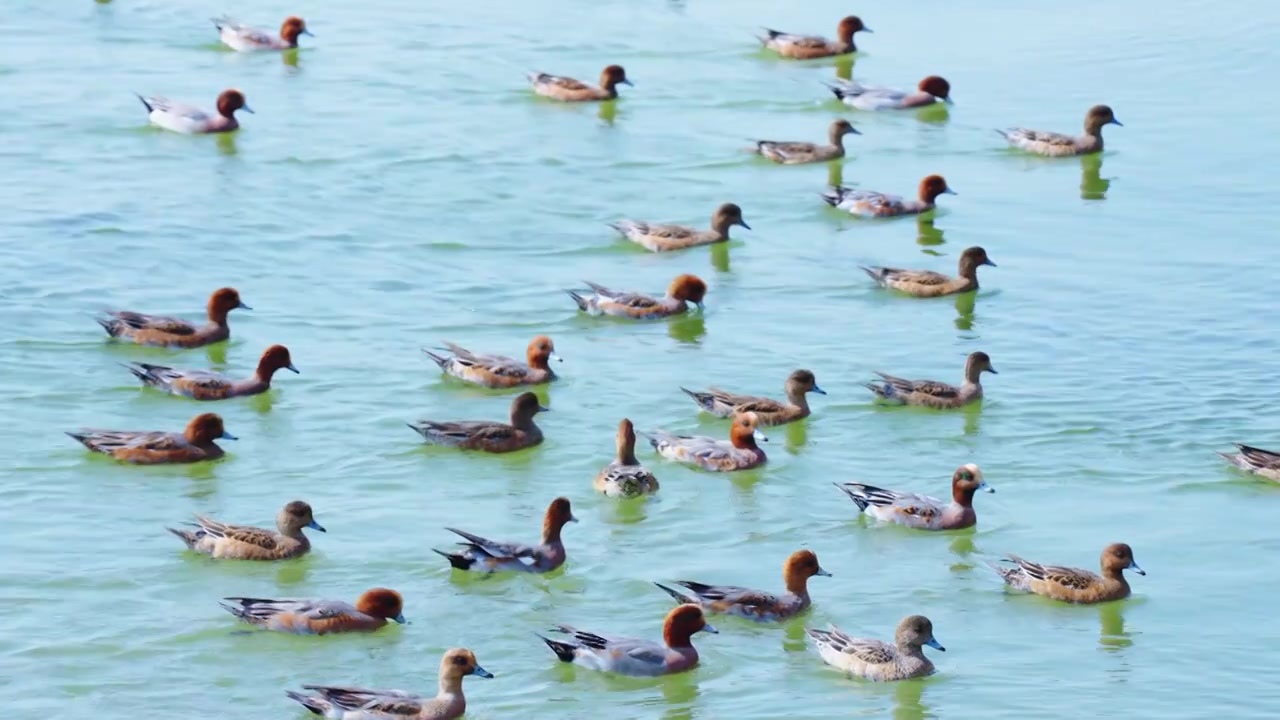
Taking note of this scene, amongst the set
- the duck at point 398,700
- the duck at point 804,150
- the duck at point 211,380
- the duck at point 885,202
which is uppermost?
the duck at point 804,150

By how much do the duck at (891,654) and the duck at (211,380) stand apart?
804cm

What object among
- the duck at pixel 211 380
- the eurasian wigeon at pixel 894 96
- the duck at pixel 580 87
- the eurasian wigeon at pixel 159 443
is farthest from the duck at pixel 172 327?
the eurasian wigeon at pixel 894 96

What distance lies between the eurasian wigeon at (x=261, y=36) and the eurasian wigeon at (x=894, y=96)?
29.3ft

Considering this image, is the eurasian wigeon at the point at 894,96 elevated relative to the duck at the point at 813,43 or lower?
lower

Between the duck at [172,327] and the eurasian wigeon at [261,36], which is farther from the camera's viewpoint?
the eurasian wigeon at [261,36]

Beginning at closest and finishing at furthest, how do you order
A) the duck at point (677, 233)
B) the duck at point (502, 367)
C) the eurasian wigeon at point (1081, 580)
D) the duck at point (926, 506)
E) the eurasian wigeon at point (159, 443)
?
the eurasian wigeon at point (1081, 580), the duck at point (926, 506), the eurasian wigeon at point (159, 443), the duck at point (502, 367), the duck at point (677, 233)

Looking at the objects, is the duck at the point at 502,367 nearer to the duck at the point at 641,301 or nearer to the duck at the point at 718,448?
the duck at the point at 641,301

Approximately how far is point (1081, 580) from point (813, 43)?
65.6ft

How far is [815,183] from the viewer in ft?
102

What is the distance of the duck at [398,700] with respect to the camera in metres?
15.8

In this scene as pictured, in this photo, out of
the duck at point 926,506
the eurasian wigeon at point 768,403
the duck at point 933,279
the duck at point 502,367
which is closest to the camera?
the duck at point 926,506

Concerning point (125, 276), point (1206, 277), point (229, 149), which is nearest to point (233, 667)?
point (125, 276)

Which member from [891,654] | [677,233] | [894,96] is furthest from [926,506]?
[894,96]

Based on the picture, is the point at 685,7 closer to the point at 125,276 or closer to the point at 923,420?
the point at 125,276
